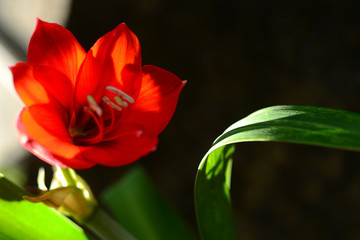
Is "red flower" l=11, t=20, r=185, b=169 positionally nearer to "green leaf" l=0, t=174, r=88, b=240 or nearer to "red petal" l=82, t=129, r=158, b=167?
"red petal" l=82, t=129, r=158, b=167

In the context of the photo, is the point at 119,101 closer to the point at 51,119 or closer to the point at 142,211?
the point at 51,119

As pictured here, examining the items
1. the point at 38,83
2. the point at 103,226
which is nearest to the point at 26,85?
the point at 38,83

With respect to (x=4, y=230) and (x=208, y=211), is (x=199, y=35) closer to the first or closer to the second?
(x=208, y=211)

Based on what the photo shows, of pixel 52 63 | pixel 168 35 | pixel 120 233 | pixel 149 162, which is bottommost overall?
pixel 149 162

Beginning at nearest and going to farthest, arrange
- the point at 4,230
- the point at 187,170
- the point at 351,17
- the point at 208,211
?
the point at 4,230, the point at 208,211, the point at 351,17, the point at 187,170

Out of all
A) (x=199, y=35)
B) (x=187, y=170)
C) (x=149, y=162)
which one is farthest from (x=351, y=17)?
(x=149, y=162)
